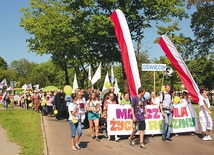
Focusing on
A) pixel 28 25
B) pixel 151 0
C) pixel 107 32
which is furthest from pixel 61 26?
pixel 28 25

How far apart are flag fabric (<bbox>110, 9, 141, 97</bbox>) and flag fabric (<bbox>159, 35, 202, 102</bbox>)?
2.05 metres

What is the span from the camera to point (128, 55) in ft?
36.7

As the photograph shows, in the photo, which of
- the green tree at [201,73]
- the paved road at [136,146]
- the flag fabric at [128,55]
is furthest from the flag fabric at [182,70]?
the green tree at [201,73]

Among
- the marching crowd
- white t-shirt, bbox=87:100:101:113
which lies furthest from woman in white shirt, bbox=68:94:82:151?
white t-shirt, bbox=87:100:101:113

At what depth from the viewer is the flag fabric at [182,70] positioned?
11.7 m

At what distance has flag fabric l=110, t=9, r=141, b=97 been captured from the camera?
1090cm

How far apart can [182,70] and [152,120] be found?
2316mm

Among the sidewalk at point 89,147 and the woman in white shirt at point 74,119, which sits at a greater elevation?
the woman in white shirt at point 74,119

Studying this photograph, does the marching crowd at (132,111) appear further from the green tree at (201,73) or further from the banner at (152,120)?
the green tree at (201,73)

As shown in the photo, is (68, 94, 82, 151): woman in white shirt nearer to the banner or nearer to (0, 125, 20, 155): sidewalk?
(0, 125, 20, 155): sidewalk

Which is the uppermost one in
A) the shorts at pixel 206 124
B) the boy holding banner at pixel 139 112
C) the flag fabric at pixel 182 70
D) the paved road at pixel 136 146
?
the flag fabric at pixel 182 70

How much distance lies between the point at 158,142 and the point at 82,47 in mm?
23357

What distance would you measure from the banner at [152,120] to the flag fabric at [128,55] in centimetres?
89

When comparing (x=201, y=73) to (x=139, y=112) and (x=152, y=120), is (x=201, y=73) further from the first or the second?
(x=139, y=112)
